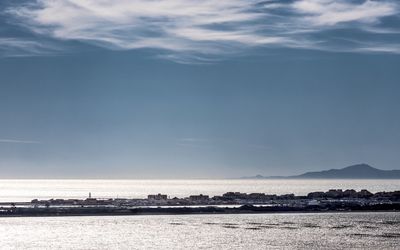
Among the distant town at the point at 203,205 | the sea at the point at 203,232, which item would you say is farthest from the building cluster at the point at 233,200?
the sea at the point at 203,232

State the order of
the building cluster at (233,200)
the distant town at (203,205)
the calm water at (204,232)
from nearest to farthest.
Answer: the calm water at (204,232), the distant town at (203,205), the building cluster at (233,200)

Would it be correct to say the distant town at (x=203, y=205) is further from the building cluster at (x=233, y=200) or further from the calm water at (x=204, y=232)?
the calm water at (x=204, y=232)

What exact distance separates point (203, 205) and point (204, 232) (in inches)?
1988

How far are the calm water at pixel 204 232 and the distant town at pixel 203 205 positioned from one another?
713 cm

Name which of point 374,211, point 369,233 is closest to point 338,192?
point 374,211

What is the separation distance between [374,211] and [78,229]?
49066 millimetres

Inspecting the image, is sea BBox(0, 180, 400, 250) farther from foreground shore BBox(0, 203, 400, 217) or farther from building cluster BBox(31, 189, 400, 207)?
building cluster BBox(31, 189, 400, 207)

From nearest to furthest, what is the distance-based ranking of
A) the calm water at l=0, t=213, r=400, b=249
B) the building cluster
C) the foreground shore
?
1. the calm water at l=0, t=213, r=400, b=249
2. the foreground shore
3. the building cluster

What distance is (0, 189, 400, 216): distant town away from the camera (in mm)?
110125

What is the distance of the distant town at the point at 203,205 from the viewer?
110125 millimetres

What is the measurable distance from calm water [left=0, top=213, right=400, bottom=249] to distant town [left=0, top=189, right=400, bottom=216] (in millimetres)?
7125

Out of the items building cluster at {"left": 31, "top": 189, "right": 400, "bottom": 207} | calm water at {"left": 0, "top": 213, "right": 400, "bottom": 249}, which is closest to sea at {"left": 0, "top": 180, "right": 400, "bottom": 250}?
calm water at {"left": 0, "top": 213, "right": 400, "bottom": 249}

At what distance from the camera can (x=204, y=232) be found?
264 feet

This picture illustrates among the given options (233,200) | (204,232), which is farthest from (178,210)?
(204,232)
